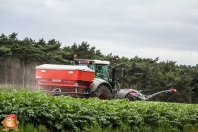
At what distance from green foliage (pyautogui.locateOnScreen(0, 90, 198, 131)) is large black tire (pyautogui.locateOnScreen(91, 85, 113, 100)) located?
766cm

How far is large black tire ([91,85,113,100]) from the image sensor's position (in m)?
18.6

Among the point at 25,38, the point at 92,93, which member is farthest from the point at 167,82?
the point at 92,93

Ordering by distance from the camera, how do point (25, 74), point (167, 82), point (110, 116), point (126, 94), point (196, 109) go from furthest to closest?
1. point (167, 82)
2. point (25, 74)
3. point (126, 94)
4. point (196, 109)
5. point (110, 116)

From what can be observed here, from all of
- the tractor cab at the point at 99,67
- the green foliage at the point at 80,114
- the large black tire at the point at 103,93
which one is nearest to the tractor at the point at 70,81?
the large black tire at the point at 103,93

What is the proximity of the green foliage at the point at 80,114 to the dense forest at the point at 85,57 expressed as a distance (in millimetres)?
17033

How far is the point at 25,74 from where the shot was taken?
1120 inches

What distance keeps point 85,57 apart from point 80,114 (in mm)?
34113

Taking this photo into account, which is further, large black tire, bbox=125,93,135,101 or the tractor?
large black tire, bbox=125,93,135,101

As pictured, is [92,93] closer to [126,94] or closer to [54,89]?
[54,89]

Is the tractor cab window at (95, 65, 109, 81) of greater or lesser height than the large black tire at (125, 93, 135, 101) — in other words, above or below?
above

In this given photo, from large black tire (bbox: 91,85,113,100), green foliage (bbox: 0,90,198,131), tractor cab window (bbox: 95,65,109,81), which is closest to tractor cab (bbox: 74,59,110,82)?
tractor cab window (bbox: 95,65,109,81)

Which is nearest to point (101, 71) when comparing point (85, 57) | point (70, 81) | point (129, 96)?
point (129, 96)

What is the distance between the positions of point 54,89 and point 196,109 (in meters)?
7.53

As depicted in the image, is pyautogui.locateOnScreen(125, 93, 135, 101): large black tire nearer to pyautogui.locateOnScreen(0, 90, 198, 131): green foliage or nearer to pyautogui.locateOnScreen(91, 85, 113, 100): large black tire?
pyautogui.locateOnScreen(91, 85, 113, 100): large black tire
